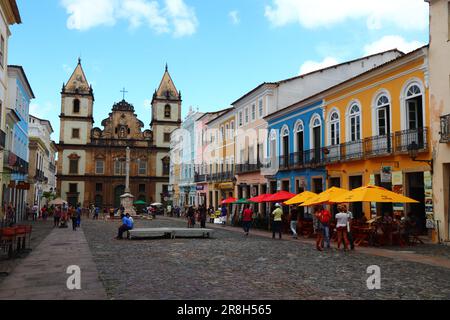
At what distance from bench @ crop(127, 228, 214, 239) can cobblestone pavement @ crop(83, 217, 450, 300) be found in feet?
13.4

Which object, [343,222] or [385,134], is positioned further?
[385,134]

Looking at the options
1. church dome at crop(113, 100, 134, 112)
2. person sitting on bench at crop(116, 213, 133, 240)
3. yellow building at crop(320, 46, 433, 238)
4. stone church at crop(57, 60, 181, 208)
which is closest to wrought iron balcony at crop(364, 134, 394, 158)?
yellow building at crop(320, 46, 433, 238)

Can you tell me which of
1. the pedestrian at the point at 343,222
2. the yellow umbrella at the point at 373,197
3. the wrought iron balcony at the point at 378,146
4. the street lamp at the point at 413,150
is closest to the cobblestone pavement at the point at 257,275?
the pedestrian at the point at 343,222

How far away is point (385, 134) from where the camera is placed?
2067cm

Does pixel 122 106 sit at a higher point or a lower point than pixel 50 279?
higher

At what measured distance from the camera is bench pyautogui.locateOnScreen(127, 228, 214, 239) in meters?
20.0

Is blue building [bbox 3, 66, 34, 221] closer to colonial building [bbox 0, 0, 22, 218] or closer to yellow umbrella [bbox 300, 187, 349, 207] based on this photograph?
colonial building [bbox 0, 0, 22, 218]

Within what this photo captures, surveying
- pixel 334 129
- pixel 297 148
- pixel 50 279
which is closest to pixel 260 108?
pixel 297 148

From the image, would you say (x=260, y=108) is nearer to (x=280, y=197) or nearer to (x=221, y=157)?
(x=221, y=157)

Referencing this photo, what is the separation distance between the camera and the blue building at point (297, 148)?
85.8ft

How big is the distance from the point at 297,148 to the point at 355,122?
6366mm

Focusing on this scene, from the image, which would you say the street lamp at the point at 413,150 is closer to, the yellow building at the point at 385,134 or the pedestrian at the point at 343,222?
the yellow building at the point at 385,134
